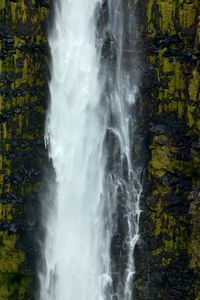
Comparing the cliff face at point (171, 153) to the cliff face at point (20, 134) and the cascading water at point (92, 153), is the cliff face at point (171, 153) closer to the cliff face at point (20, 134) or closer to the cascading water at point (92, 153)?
the cascading water at point (92, 153)

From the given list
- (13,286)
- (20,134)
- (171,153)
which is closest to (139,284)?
(13,286)

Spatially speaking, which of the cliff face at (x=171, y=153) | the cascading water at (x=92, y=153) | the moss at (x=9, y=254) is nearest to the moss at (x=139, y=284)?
the cliff face at (x=171, y=153)

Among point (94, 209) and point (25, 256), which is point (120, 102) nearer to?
point (94, 209)

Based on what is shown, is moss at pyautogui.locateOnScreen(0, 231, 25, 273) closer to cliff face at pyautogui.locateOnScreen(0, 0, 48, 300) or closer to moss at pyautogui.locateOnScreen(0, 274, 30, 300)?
cliff face at pyautogui.locateOnScreen(0, 0, 48, 300)

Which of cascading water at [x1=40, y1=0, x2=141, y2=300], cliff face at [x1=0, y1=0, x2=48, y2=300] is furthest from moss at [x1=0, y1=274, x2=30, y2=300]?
cascading water at [x1=40, y1=0, x2=141, y2=300]

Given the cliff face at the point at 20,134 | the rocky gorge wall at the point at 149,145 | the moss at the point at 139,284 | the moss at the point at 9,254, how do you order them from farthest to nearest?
1. the moss at the point at 9,254
2. the moss at the point at 139,284
3. the cliff face at the point at 20,134
4. the rocky gorge wall at the point at 149,145

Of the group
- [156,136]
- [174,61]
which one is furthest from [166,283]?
[174,61]

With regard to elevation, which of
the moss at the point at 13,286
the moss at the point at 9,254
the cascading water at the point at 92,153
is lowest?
the moss at the point at 13,286
